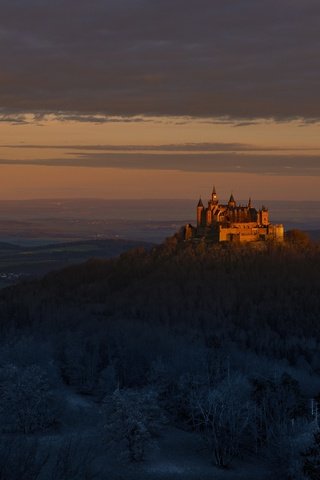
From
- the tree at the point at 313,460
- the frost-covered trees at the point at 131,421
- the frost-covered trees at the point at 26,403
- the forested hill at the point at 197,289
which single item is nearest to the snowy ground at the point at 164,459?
the frost-covered trees at the point at 131,421

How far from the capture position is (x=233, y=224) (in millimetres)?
150000

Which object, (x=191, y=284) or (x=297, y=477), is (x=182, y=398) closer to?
(x=297, y=477)

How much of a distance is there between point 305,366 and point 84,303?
50.4 metres

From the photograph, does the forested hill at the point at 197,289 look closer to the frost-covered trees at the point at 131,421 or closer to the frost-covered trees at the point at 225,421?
the frost-covered trees at the point at 225,421

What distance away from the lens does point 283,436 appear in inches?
2256

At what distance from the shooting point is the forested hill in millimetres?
127312

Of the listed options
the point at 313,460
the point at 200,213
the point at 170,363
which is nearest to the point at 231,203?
the point at 200,213

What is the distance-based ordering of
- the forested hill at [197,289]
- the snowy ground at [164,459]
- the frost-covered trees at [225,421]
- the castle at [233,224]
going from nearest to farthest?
the snowy ground at [164,459] → the frost-covered trees at [225,421] → the forested hill at [197,289] → the castle at [233,224]

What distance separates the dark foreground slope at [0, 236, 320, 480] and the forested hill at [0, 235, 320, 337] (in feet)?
0.89

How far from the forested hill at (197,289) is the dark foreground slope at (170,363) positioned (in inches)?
10.7

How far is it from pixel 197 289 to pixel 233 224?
15.2 metres

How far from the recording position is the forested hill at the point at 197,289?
12731 centimetres

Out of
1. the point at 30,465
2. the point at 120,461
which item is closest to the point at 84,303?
the point at 120,461

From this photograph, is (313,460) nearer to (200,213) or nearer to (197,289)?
(197,289)
